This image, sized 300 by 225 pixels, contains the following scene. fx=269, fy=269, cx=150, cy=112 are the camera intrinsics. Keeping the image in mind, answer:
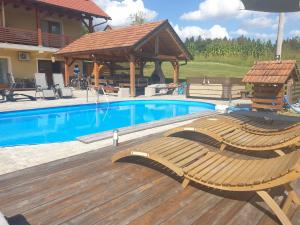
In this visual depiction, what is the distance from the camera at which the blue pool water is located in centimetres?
901

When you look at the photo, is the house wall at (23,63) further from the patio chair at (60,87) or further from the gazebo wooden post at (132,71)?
the gazebo wooden post at (132,71)

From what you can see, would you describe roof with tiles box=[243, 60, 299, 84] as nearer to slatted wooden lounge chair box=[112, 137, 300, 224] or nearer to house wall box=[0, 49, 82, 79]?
slatted wooden lounge chair box=[112, 137, 300, 224]

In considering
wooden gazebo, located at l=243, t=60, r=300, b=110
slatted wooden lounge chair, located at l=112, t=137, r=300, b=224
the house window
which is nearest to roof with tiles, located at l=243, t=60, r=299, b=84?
wooden gazebo, located at l=243, t=60, r=300, b=110

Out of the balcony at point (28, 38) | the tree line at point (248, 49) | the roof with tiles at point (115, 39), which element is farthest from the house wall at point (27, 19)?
the tree line at point (248, 49)

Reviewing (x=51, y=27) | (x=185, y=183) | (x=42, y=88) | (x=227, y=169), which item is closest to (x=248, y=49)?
(x=51, y=27)

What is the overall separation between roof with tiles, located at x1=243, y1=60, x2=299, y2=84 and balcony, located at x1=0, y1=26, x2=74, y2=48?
1641cm

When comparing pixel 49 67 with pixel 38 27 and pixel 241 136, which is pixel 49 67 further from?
pixel 241 136

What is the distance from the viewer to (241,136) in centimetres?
514

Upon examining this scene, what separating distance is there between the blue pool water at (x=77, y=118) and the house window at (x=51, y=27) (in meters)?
12.5

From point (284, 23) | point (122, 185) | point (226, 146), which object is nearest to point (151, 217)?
point (122, 185)

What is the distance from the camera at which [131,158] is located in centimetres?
447

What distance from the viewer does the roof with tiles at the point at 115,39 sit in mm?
16438

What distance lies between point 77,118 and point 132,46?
5.87 metres

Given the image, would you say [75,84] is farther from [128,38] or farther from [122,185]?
[122,185]
